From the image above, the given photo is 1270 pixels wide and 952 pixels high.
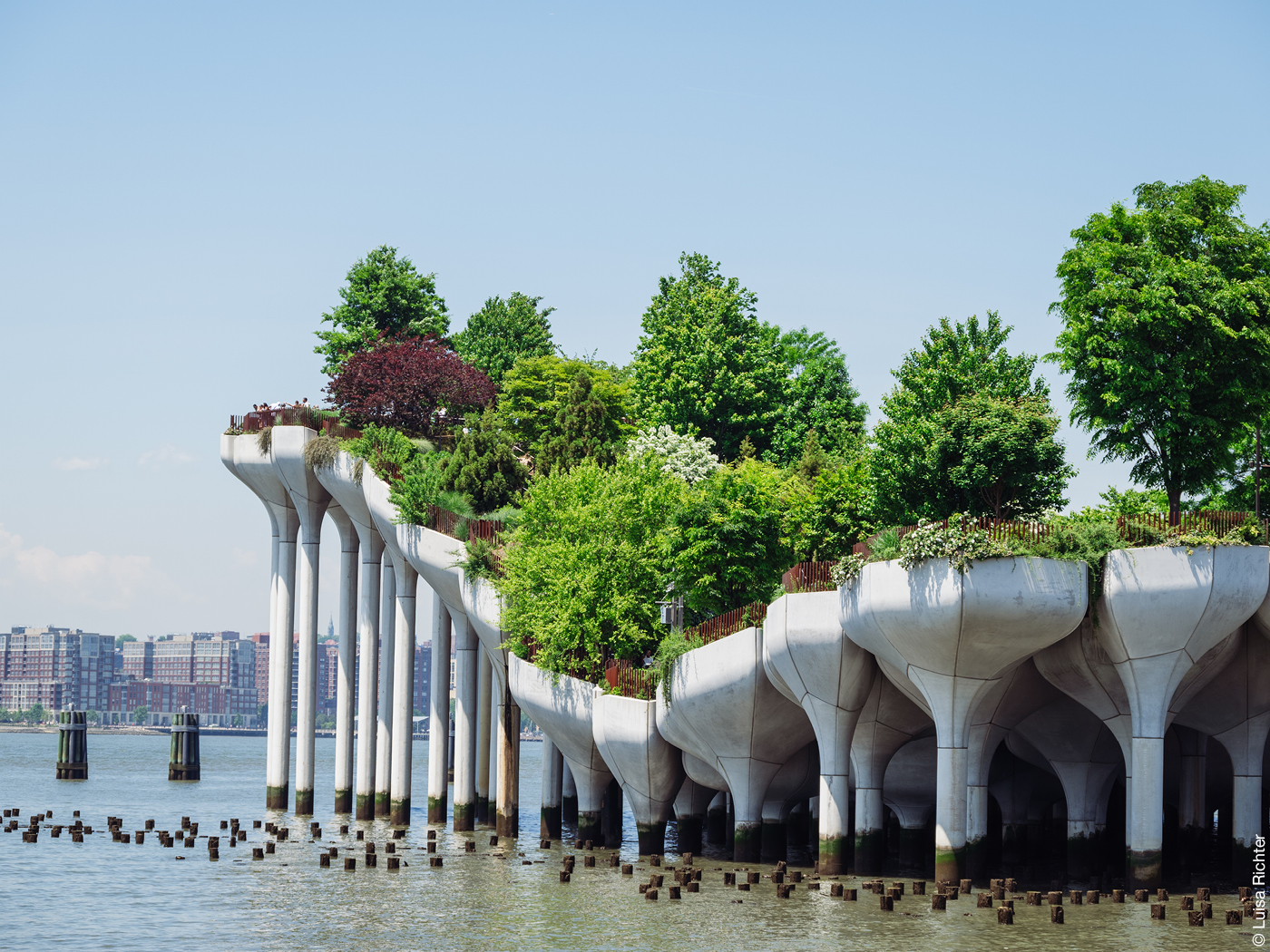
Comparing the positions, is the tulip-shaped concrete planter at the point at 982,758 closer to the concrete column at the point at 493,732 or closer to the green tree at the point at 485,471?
the concrete column at the point at 493,732

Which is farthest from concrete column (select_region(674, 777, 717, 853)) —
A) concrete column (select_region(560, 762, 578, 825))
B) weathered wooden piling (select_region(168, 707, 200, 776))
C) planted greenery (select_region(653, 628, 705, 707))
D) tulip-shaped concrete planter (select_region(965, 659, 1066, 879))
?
weathered wooden piling (select_region(168, 707, 200, 776))

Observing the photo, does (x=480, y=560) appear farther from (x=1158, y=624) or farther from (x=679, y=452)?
(x=1158, y=624)

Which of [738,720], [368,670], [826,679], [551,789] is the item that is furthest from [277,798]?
[826,679]

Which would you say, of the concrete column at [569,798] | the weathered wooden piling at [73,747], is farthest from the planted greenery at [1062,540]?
the weathered wooden piling at [73,747]

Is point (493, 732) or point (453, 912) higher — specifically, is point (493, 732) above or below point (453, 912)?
above

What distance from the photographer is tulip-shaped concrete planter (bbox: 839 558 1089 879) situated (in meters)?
38.6

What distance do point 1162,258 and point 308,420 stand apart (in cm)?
3880

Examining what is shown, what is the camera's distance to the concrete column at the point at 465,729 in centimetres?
6188

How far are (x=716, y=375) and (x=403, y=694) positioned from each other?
2492 cm

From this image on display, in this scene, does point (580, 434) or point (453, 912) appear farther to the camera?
point (580, 434)

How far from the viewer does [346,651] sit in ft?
223

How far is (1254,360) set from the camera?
1743 inches

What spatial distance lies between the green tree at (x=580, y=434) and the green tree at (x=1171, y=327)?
23702mm

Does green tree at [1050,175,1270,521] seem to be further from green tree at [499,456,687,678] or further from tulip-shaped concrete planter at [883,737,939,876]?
green tree at [499,456,687,678]
